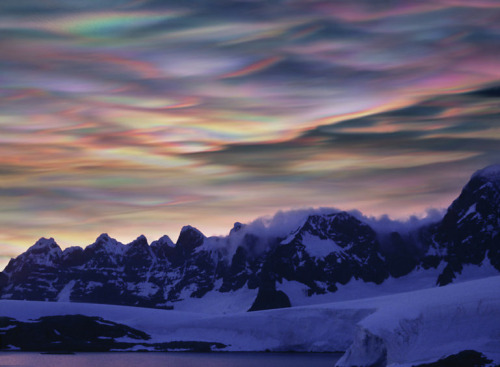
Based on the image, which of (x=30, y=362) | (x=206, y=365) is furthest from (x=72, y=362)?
(x=206, y=365)

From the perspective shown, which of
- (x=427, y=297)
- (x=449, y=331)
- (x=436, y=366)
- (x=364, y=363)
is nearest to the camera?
(x=436, y=366)

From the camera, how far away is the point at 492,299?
125562 mm

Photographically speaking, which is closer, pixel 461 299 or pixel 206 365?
pixel 461 299

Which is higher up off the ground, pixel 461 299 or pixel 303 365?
pixel 461 299

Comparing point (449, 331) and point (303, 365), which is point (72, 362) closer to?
point (303, 365)

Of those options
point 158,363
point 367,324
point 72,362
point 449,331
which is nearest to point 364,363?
point 367,324

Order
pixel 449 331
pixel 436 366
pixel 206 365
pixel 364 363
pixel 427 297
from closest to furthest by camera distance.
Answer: pixel 436 366 → pixel 449 331 → pixel 364 363 → pixel 427 297 → pixel 206 365

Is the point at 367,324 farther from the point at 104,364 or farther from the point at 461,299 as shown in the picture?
the point at 104,364

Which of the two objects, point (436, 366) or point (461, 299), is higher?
point (461, 299)

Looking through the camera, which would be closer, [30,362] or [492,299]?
[492,299]

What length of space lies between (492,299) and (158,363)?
69.3 m

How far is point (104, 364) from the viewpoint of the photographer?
6191 inches

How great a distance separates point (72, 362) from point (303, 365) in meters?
46.8

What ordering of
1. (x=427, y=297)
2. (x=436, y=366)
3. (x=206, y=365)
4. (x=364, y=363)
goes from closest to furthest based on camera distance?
(x=436, y=366)
(x=364, y=363)
(x=427, y=297)
(x=206, y=365)
